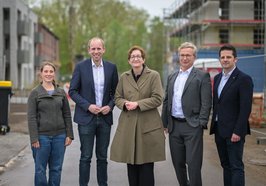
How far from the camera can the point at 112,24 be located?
70.9 meters

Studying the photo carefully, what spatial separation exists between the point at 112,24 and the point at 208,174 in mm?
62741

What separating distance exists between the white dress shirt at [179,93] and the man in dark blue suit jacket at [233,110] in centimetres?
48

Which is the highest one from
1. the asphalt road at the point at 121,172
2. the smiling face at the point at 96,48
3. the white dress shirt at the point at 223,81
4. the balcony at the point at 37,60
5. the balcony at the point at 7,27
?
the balcony at the point at 7,27

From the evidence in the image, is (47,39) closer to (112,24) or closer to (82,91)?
(112,24)

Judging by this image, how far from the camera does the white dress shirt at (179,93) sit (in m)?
6.61

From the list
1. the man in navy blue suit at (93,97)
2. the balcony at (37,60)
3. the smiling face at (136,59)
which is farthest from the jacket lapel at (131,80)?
the balcony at (37,60)

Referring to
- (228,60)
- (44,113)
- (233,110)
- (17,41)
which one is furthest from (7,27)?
(233,110)

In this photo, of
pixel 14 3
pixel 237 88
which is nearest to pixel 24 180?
pixel 237 88

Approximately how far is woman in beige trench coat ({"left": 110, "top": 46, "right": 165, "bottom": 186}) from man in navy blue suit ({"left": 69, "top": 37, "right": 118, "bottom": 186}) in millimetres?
361

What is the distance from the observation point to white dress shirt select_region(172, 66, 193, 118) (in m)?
6.61

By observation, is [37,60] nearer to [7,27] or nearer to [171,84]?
[7,27]

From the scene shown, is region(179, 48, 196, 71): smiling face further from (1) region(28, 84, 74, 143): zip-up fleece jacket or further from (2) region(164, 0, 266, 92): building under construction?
(2) region(164, 0, 266, 92): building under construction

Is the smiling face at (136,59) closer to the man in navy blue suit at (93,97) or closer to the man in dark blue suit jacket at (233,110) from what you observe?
the man in navy blue suit at (93,97)

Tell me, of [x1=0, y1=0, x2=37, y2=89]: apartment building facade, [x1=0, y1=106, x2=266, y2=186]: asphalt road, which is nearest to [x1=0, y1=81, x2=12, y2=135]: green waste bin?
[x1=0, y1=106, x2=266, y2=186]: asphalt road
